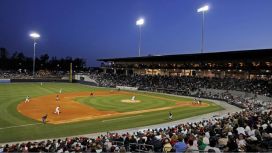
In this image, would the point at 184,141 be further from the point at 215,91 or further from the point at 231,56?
the point at 231,56

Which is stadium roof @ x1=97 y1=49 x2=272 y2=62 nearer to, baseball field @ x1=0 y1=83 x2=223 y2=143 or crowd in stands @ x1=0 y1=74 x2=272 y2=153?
baseball field @ x1=0 y1=83 x2=223 y2=143

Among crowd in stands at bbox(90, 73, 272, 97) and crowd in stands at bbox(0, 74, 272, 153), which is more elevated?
crowd in stands at bbox(90, 73, 272, 97)

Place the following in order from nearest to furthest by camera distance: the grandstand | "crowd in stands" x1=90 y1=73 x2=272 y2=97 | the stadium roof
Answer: the grandstand → the stadium roof → "crowd in stands" x1=90 y1=73 x2=272 y2=97

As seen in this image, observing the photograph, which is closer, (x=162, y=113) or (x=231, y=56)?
(x=162, y=113)

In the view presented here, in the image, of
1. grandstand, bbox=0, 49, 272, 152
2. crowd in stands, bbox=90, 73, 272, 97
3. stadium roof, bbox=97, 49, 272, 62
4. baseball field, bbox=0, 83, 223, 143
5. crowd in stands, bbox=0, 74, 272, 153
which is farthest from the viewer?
crowd in stands, bbox=90, 73, 272, 97

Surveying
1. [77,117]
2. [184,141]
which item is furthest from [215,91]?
[184,141]

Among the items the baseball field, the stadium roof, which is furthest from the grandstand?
the baseball field

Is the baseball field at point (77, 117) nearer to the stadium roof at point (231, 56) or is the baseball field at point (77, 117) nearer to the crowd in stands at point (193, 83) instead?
the crowd in stands at point (193, 83)

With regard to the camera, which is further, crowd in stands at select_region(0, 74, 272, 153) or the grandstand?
the grandstand

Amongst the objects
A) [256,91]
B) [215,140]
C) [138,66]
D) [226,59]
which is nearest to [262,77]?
[226,59]

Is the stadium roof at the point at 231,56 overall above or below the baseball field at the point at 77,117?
above

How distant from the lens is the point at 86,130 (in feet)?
84.7

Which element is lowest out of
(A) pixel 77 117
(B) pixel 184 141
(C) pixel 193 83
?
(A) pixel 77 117

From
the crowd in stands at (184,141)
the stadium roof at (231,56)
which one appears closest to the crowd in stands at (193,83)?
the stadium roof at (231,56)
